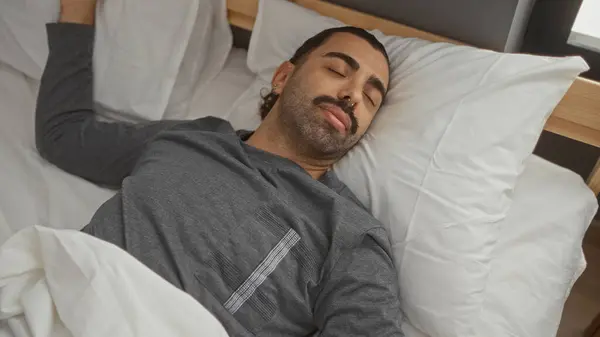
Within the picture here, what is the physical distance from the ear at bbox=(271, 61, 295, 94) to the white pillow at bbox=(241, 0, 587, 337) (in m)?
0.26

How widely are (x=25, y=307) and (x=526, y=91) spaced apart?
37.9 inches

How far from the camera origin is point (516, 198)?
1190 mm

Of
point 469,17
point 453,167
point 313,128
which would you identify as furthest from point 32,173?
point 469,17

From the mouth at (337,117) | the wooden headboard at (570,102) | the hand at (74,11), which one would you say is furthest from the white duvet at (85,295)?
the wooden headboard at (570,102)

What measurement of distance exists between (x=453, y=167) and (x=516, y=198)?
0.59 ft

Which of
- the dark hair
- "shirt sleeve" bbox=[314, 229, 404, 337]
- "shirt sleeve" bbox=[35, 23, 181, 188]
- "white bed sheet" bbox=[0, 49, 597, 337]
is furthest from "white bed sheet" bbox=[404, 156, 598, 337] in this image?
"shirt sleeve" bbox=[35, 23, 181, 188]

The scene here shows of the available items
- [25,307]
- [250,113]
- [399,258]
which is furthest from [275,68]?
[25,307]

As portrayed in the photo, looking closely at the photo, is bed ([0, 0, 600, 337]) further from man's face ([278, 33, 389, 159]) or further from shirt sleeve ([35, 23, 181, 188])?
man's face ([278, 33, 389, 159])

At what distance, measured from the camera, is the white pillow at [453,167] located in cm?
107

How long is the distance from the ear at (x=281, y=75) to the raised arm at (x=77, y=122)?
0.24 metres

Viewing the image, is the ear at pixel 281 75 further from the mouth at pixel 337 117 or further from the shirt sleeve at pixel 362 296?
the shirt sleeve at pixel 362 296

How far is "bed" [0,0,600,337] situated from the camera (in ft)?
3.66

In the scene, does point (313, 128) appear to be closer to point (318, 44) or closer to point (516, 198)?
point (318, 44)

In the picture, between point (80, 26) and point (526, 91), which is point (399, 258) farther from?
point (80, 26)
